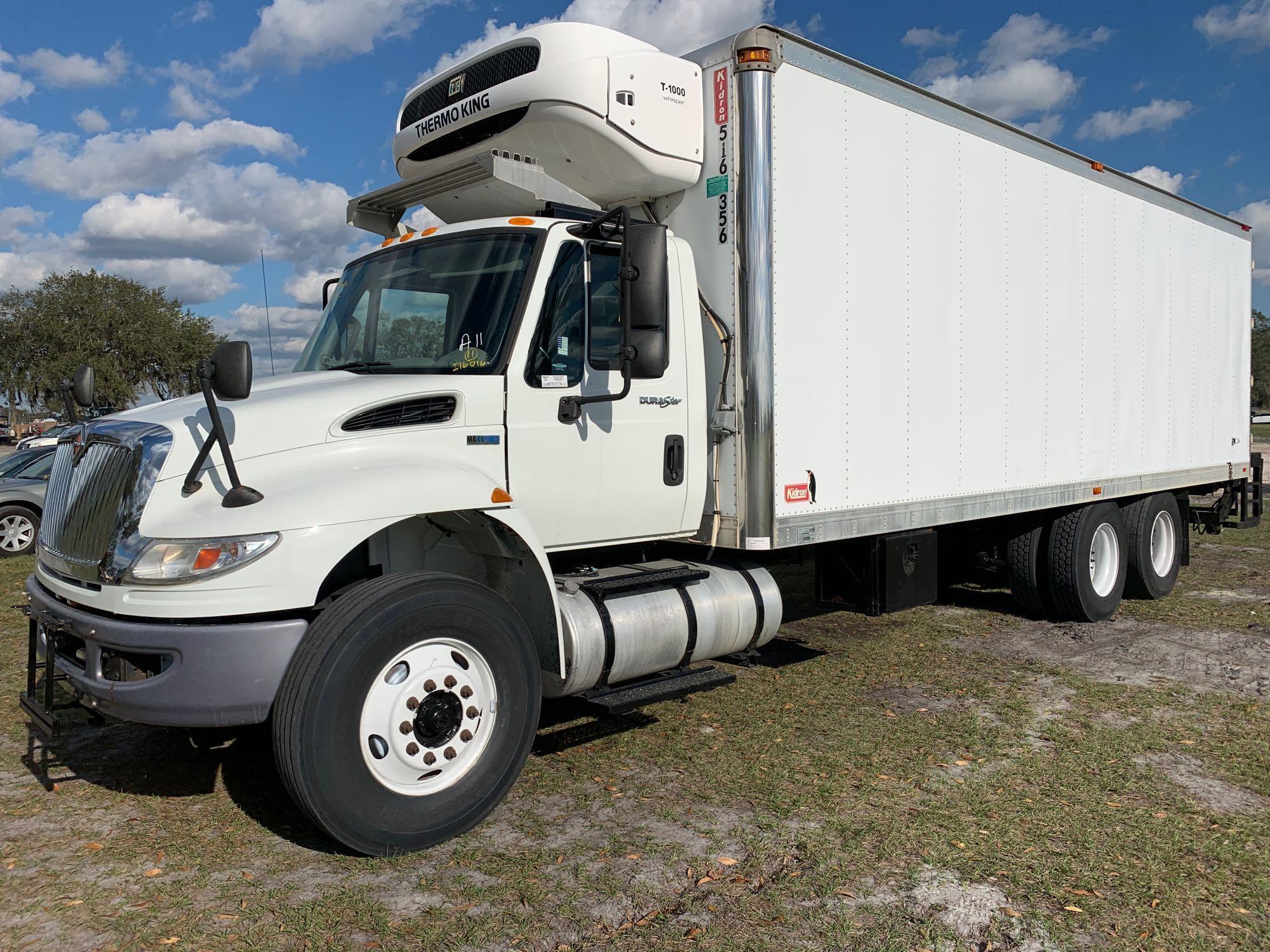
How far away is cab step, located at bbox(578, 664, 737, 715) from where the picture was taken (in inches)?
192

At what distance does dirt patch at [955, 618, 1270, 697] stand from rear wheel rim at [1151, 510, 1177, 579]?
1262mm

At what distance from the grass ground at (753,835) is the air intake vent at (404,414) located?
1835 millimetres

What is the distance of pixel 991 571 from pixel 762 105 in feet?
17.1

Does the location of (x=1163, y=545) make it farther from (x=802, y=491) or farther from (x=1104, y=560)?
(x=802, y=491)

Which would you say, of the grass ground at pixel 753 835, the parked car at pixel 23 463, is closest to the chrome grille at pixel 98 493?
the grass ground at pixel 753 835

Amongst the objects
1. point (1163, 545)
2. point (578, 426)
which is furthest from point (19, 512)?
point (1163, 545)

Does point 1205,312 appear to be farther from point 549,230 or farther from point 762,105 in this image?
point 549,230

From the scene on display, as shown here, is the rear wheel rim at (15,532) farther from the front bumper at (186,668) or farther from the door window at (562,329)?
the door window at (562,329)

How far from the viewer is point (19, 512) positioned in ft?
43.2

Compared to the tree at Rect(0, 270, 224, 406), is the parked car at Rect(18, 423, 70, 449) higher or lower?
lower

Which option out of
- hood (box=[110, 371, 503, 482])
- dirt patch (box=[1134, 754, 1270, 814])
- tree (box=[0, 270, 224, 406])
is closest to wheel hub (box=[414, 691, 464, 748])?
hood (box=[110, 371, 503, 482])

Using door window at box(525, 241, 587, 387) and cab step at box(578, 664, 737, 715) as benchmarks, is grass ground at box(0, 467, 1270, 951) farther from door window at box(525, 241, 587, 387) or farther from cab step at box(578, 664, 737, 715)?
door window at box(525, 241, 587, 387)

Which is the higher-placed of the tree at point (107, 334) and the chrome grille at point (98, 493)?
the tree at point (107, 334)

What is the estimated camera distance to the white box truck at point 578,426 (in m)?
3.80
